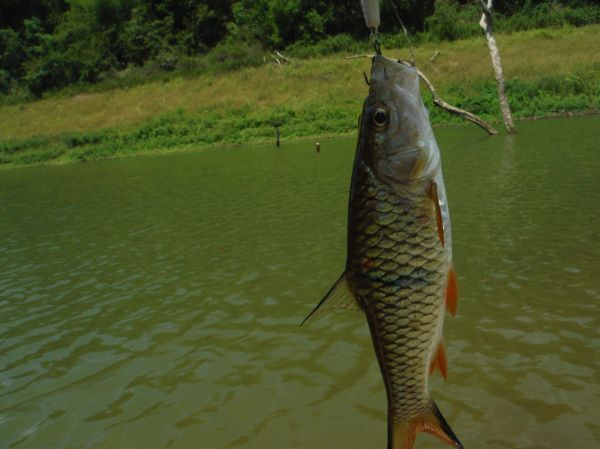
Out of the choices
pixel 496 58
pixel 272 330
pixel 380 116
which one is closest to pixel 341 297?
pixel 380 116

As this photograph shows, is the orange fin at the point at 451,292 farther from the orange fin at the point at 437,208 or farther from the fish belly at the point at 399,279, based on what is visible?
the orange fin at the point at 437,208

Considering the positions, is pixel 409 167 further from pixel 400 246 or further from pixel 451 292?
pixel 451 292

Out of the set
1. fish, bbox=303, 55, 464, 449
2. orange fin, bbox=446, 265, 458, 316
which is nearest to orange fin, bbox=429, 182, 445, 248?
fish, bbox=303, 55, 464, 449

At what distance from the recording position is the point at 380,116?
1707 mm

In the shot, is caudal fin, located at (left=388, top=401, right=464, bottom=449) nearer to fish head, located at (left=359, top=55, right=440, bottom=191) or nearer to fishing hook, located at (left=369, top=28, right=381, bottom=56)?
fish head, located at (left=359, top=55, right=440, bottom=191)

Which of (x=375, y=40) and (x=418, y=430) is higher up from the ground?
(x=375, y=40)

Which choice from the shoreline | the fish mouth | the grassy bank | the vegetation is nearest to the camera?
the fish mouth

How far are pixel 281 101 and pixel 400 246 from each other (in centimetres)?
3172

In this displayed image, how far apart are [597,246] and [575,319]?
2.06m

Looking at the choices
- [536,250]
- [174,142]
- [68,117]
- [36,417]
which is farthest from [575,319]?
[68,117]

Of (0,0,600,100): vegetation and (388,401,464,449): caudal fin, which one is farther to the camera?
(0,0,600,100): vegetation

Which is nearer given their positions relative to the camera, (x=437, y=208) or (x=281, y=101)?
(x=437, y=208)

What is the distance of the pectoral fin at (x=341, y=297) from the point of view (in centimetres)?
184

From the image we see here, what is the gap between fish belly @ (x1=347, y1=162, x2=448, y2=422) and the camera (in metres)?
1.75
